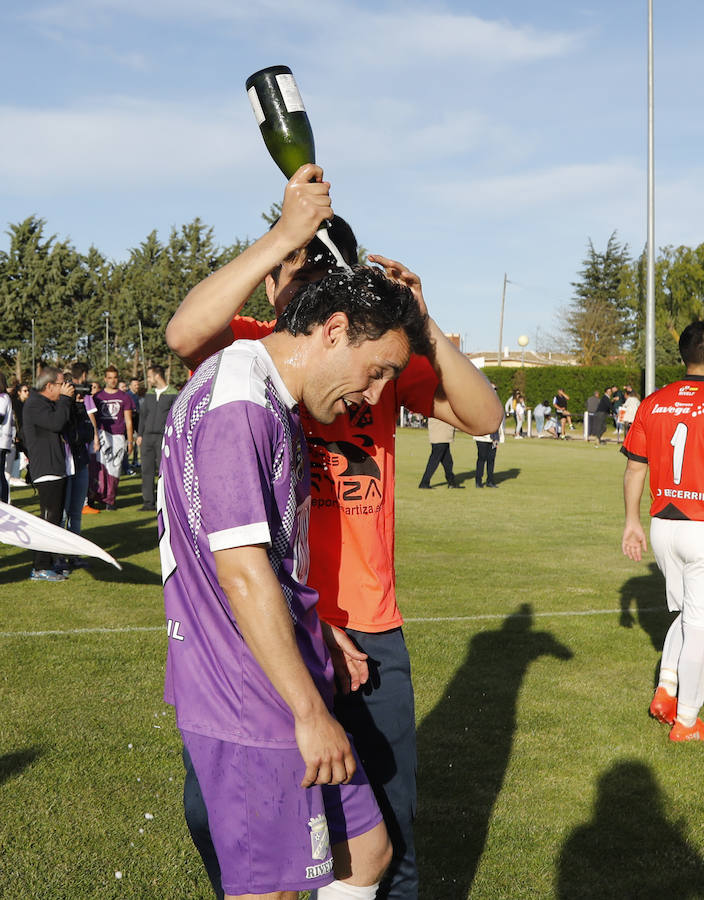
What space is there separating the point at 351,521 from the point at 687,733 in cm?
338

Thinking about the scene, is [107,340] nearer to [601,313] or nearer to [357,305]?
[601,313]

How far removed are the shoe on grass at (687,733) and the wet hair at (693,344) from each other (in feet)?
6.83

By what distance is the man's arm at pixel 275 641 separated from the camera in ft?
5.98

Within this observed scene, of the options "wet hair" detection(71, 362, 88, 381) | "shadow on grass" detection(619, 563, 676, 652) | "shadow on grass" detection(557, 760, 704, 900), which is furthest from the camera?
"wet hair" detection(71, 362, 88, 381)

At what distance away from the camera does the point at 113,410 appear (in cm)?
1585

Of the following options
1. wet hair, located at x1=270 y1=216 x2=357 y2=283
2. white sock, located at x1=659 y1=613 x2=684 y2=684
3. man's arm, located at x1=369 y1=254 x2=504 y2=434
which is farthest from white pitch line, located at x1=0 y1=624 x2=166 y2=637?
wet hair, located at x1=270 y1=216 x2=357 y2=283

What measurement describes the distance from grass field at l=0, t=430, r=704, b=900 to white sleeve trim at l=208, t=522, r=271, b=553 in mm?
2224

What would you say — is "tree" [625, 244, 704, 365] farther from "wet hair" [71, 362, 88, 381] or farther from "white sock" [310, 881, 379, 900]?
"white sock" [310, 881, 379, 900]

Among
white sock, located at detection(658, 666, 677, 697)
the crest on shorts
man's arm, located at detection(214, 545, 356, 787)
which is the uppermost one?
man's arm, located at detection(214, 545, 356, 787)

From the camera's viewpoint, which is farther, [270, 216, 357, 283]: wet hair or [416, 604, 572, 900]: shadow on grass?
[416, 604, 572, 900]: shadow on grass

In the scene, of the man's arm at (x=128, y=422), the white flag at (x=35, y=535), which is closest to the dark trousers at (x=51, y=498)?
the white flag at (x=35, y=535)

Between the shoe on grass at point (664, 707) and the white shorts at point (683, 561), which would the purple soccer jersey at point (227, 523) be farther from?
the shoe on grass at point (664, 707)

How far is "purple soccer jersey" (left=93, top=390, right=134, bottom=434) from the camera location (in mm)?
15605

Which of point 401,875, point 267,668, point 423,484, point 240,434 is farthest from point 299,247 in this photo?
point 423,484
